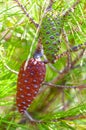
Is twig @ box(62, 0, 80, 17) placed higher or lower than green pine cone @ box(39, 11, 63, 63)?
higher

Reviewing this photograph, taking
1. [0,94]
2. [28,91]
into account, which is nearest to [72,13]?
[28,91]

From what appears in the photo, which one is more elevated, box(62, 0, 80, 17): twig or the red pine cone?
box(62, 0, 80, 17): twig

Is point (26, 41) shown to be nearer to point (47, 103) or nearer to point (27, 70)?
point (47, 103)

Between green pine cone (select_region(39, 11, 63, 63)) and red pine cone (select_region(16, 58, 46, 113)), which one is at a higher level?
green pine cone (select_region(39, 11, 63, 63))

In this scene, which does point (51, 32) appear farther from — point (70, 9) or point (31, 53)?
point (31, 53)

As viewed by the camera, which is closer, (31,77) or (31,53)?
(31,77)

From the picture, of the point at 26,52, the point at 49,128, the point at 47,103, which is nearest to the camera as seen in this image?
the point at 49,128

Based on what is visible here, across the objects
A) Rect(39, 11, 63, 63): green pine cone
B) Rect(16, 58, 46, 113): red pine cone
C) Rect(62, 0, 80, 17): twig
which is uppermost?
Rect(62, 0, 80, 17): twig

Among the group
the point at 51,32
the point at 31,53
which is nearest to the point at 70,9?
the point at 51,32
